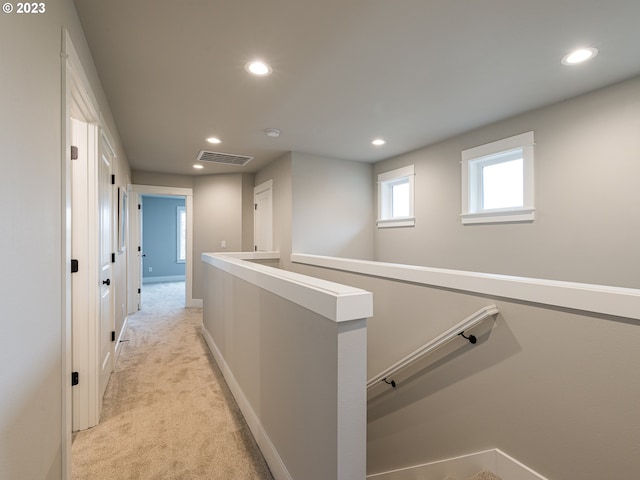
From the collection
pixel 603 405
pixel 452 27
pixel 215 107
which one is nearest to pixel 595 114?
pixel 452 27

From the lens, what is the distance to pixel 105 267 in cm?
254

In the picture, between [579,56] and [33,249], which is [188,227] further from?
[579,56]

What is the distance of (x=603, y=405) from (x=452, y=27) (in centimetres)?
205

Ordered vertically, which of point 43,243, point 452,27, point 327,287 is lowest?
point 327,287

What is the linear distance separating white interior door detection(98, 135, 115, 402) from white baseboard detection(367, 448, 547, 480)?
2257 millimetres

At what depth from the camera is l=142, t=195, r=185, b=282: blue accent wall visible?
28.6 ft

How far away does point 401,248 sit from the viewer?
178 inches

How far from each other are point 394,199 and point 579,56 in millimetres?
3005

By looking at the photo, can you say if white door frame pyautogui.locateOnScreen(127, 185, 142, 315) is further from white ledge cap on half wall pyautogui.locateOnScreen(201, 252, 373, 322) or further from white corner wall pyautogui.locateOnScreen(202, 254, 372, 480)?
white ledge cap on half wall pyautogui.locateOnScreen(201, 252, 373, 322)

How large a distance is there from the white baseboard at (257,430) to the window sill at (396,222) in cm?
297

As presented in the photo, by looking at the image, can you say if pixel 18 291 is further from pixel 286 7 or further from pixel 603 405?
pixel 603 405

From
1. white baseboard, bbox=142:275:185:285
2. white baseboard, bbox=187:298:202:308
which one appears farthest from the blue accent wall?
white baseboard, bbox=187:298:202:308

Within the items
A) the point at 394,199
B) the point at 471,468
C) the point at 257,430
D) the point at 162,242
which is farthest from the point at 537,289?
the point at 162,242

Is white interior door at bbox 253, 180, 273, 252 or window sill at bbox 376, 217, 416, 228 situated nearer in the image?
window sill at bbox 376, 217, 416, 228
